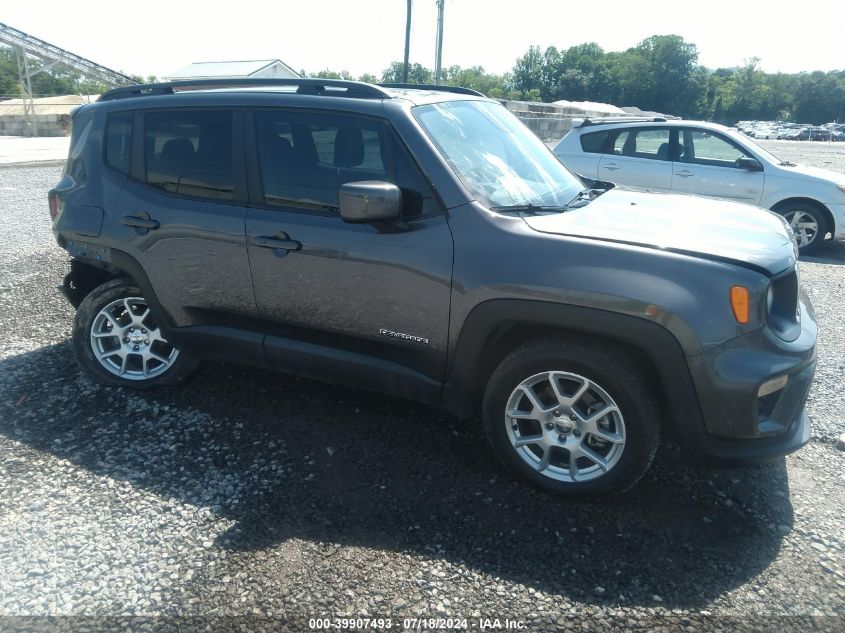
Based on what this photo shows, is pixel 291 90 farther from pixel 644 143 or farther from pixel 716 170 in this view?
pixel 716 170

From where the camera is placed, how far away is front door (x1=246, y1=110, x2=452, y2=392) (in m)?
3.16

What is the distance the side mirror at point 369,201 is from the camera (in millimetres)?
2973

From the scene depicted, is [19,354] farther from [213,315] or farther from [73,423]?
[213,315]

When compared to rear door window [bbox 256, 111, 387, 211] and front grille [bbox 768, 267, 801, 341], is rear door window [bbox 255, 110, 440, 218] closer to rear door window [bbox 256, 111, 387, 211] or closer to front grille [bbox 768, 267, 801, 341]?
rear door window [bbox 256, 111, 387, 211]

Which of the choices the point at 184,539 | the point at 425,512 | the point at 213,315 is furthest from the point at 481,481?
the point at 213,315

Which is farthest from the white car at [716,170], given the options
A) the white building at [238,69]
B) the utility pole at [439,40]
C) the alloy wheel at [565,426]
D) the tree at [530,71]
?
the tree at [530,71]

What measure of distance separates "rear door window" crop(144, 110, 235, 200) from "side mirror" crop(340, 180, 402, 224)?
0.99 m

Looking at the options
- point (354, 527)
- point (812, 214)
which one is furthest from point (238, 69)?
point (354, 527)

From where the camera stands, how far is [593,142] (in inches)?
355

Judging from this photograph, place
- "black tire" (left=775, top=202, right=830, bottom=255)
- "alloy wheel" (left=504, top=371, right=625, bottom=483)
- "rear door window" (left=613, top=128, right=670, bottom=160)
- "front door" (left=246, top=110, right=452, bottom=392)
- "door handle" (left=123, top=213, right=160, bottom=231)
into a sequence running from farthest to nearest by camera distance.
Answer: "rear door window" (left=613, top=128, right=670, bottom=160), "black tire" (left=775, top=202, right=830, bottom=255), "door handle" (left=123, top=213, right=160, bottom=231), "front door" (left=246, top=110, right=452, bottom=392), "alloy wheel" (left=504, top=371, right=625, bottom=483)

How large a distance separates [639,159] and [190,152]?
6.67 m

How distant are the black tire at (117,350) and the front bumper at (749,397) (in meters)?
3.09

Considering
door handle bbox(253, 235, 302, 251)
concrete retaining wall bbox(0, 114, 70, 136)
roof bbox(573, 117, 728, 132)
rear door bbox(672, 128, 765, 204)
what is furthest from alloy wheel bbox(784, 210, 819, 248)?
concrete retaining wall bbox(0, 114, 70, 136)

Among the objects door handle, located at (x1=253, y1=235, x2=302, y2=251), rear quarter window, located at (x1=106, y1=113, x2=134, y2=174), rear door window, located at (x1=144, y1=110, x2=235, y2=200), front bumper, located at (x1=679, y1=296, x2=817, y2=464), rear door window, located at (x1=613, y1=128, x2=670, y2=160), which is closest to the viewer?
front bumper, located at (x1=679, y1=296, x2=817, y2=464)
